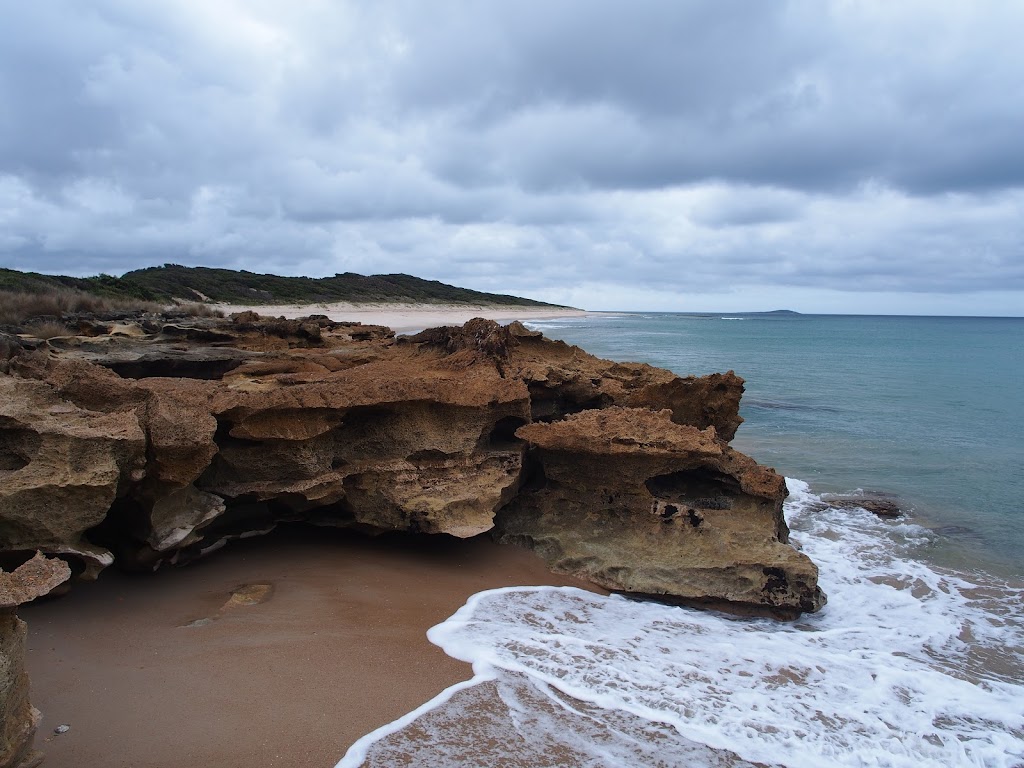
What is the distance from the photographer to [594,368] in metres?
7.56

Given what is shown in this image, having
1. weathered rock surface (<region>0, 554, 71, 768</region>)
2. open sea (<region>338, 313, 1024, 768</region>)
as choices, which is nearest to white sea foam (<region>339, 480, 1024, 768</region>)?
open sea (<region>338, 313, 1024, 768</region>)

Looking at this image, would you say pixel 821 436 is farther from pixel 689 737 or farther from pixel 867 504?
pixel 689 737

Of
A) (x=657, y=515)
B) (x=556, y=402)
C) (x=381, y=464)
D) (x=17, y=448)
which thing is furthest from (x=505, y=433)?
(x=17, y=448)

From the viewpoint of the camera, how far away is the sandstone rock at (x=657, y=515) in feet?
17.2

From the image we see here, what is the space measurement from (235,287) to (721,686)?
42.4 m

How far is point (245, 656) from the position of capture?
3.71 m

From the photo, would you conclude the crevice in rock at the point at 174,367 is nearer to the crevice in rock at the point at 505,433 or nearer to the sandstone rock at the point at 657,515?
the crevice in rock at the point at 505,433

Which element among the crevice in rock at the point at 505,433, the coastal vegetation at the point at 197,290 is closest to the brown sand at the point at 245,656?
the crevice in rock at the point at 505,433

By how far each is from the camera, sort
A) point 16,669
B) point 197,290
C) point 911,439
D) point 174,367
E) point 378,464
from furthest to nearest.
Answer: point 197,290 < point 911,439 < point 174,367 < point 378,464 < point 16,669

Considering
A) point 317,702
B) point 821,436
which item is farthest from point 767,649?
point 821,436

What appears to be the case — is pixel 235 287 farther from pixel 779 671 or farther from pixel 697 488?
pixel 779 671

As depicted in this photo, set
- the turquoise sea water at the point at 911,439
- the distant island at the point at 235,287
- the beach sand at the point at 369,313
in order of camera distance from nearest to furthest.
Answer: the turquoise sea water at the point at 911,439 → the distant island at the point at 235,287 → the beach sand at the point at 369,313

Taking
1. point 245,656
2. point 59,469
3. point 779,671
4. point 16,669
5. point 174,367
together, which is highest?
point 174,367

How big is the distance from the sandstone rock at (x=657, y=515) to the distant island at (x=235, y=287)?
738 inches
